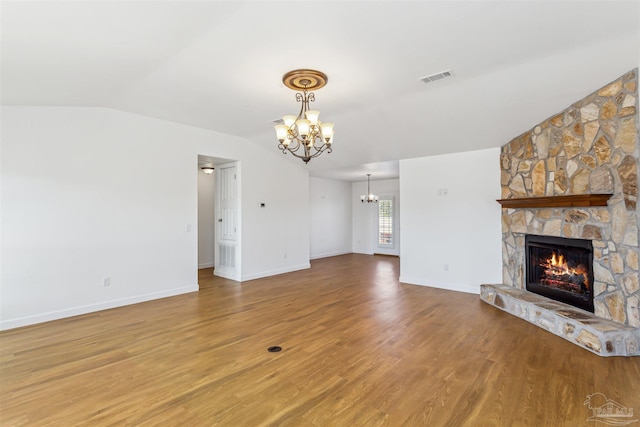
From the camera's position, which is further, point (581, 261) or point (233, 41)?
point (581, 261)

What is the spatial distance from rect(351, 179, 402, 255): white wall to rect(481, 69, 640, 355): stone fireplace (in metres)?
5.51

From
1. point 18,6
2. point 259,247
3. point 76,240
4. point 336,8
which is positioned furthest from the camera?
point 259,247

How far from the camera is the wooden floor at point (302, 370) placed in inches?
86.7

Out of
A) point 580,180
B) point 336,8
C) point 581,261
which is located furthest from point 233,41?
point 581,261

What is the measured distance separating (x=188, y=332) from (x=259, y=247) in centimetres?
312

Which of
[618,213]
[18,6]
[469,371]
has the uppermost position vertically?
[18,6]

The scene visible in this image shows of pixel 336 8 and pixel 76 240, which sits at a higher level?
pixel 336 8

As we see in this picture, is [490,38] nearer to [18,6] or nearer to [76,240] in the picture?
[18,6]

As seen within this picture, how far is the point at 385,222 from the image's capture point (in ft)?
33.6

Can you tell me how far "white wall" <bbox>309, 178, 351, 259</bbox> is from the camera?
9688 mm

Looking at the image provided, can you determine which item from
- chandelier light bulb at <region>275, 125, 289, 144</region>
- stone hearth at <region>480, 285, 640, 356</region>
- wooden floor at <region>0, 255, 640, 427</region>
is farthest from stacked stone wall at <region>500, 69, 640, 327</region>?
chandelier light bulb at <region>275, 125, 289, 144</region>

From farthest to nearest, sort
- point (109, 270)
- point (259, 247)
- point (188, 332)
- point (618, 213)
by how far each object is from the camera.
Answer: point (259, 247) → point (109, 270) → point (188, 332) → point (618, 213)

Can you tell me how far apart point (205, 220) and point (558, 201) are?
280 inches

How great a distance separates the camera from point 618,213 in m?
3.34
